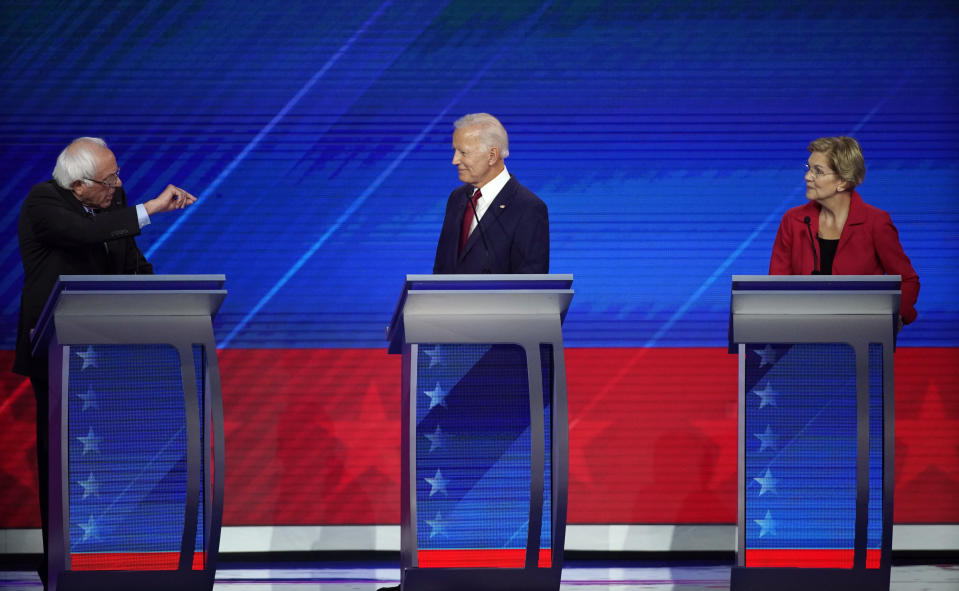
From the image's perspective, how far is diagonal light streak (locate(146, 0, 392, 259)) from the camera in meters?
5.31

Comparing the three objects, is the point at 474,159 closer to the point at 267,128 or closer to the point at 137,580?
the point at 267,128

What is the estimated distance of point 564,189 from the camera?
5.35m

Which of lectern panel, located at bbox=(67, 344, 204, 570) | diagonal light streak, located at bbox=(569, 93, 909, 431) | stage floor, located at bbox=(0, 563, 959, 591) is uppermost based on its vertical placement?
diagonal light streak, located at bbox=(569, 93, 909, 431)

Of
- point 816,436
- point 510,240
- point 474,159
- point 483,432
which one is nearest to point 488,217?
point 510,240

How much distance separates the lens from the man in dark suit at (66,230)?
389cm

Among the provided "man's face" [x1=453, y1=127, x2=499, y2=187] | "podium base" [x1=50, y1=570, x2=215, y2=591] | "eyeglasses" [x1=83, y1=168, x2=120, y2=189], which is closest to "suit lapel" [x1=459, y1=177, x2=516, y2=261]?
"man's face" [x1=453, y1=127, x2=499, y2=187]

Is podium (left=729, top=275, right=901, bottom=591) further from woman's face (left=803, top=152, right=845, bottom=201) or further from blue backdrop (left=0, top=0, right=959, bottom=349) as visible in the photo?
blue backdrop (left=0, top=0, right=959, bottom=349)

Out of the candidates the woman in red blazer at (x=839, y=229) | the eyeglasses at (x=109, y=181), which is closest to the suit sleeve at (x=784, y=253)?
the woman in red blazer at (x=839, y=229)

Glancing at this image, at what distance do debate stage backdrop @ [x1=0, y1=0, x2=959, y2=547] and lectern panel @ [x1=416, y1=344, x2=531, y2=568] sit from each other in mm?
1817

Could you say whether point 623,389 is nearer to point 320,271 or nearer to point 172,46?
point 320,271

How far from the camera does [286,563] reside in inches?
206

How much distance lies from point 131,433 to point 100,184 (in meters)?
0.98

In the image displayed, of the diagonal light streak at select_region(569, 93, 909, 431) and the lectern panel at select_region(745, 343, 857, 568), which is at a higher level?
the diagonal light streak at select_region(569, 93, 909, 431)

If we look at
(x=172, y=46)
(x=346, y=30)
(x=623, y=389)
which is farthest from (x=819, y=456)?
(x=172, y=46)
